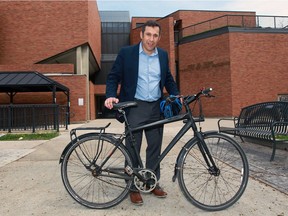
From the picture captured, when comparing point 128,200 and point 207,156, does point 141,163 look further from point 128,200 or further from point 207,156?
point 207,156

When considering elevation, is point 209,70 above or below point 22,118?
above

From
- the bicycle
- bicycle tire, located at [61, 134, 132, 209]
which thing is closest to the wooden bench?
the bicycle

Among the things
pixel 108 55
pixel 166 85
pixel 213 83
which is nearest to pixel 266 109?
pixel 166 85

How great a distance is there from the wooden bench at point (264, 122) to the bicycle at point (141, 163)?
258 centimetres

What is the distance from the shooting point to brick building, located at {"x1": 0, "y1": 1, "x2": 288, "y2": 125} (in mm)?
21719

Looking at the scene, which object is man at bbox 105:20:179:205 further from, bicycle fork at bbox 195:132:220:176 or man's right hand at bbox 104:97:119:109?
bicycle fork at bbox 195:132:220:176

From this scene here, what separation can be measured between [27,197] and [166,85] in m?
2.32

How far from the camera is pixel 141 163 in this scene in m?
3.11

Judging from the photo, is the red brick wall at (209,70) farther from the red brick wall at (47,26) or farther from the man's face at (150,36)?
the man's face at (150,36)

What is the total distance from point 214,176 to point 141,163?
0.86m

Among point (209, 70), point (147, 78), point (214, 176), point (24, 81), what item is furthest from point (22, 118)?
point (209, 70)

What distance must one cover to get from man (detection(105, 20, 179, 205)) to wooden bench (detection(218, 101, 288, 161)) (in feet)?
8.88

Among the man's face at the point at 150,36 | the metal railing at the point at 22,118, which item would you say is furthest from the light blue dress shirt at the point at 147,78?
the metal railing at the point at 22,118

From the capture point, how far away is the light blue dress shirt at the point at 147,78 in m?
3.43
